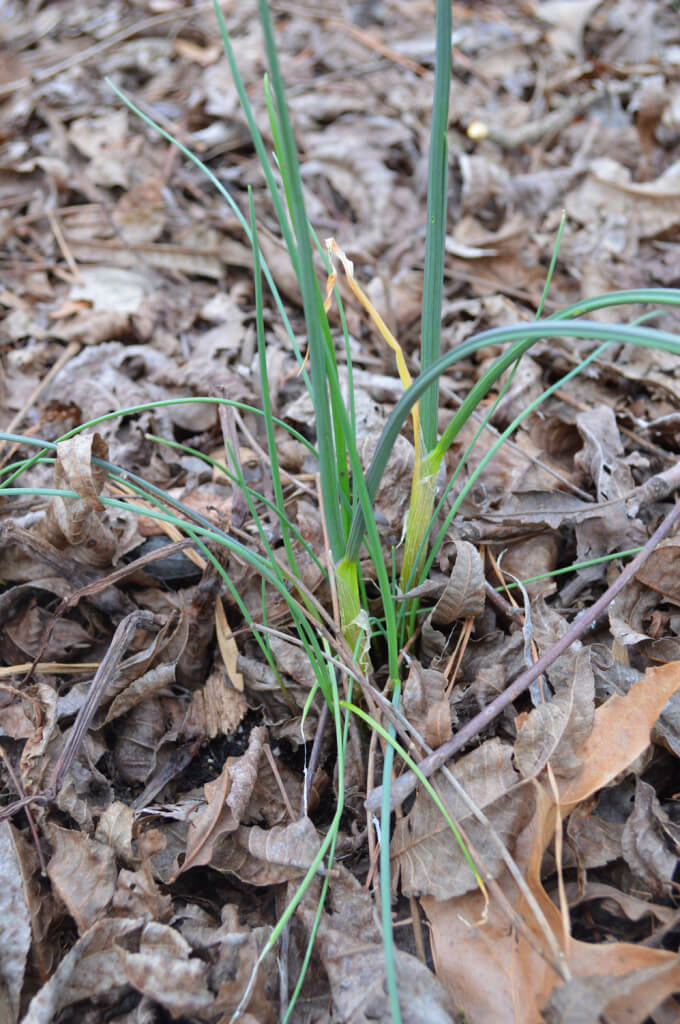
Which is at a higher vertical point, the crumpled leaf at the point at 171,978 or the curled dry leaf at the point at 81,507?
the curled dry leaf at the point at 81,507

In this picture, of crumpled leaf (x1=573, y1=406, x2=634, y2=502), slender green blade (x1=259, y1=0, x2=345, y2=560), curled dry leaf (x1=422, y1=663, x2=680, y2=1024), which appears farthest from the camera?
crumpled leaf (x1=573, y1=406, x2=634, y2=502)

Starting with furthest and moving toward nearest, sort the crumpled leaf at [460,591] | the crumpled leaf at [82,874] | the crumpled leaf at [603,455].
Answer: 1. the crumpled leaf at [603,455]
2. the crumpled leaf at [460,591]
3. the crumpled leaf at [82,874]

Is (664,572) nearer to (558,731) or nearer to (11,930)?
(558,731)

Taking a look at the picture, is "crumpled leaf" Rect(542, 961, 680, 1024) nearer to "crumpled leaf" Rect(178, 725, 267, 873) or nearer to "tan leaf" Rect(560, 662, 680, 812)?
"tan leaf" Rect(560, 662, 680, 812)

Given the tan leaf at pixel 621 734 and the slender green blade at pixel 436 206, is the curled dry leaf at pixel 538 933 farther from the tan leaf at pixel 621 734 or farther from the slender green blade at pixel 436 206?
the slender green blade at pixel 436 206

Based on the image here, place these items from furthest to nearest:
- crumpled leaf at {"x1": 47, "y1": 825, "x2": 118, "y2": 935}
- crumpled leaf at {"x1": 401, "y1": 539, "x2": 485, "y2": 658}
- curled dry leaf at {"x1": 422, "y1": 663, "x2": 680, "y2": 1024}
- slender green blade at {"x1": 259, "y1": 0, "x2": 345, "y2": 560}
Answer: crumpled leaf at {"x1": 401, "y1": 539, "x2": 485, "y2": 658} → crumpled leaf at {"x1": 47, "y1": 825, "x2": 118, "y2": 935} → curled dry leaf at {"x1": 422, "y1": 663, "x2": 680, "y2": 1024} → slender green blade at {"x1": 259, "y1": 0, "x2": 345, "y2": 560}

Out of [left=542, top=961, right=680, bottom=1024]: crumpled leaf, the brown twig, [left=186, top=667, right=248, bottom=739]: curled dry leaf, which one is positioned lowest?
[left=186, top=667, right=248, bottom=739]: curled dry leaf

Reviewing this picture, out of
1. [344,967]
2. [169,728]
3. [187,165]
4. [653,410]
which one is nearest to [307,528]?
[169,728]

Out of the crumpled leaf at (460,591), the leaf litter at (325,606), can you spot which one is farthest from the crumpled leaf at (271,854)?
the crumpled leaf at (460,591)

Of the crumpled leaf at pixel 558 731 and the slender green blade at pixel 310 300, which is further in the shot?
the crumpled leaf at pixel 558 731

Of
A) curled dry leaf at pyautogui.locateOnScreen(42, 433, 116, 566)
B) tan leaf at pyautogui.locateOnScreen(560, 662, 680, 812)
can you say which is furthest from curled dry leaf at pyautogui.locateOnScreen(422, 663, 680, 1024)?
curled dry leaf at pyautogui.locateOnScreen(42, 433, 116, 566)
